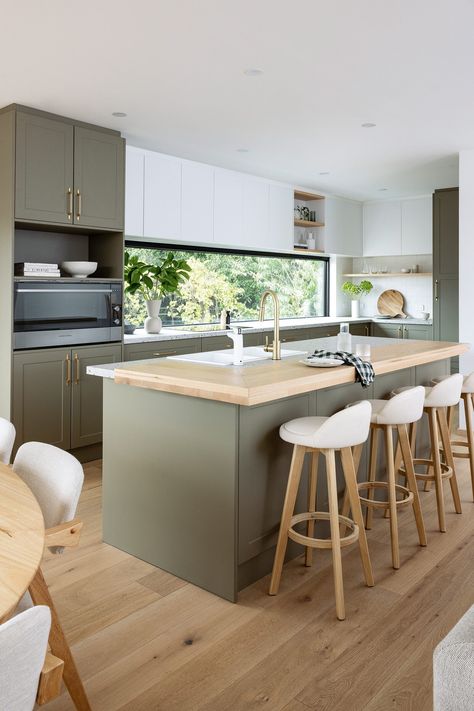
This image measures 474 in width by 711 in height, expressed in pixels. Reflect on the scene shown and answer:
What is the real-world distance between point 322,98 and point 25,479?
3.03m

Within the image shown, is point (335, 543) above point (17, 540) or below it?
below

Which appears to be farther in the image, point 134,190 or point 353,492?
point 134,190

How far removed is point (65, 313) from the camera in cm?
436

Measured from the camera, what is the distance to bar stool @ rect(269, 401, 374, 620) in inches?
93.7

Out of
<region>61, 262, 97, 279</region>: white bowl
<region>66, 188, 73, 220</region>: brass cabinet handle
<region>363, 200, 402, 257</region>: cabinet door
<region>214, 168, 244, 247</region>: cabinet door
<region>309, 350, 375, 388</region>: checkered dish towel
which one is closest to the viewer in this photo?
<region>309, 350, 375, 388</region>: checkered dish towel

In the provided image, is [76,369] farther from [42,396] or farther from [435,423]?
[435,423]

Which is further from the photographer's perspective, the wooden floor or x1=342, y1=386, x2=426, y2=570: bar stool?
x1=342, y1=386, x2=426, y2=570: bar stool

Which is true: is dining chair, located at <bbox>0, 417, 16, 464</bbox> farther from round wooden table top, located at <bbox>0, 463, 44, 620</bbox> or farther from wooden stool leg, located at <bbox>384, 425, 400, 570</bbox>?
wooden stool leg, located at <bbox>384, 425, 400, 570</bbox>

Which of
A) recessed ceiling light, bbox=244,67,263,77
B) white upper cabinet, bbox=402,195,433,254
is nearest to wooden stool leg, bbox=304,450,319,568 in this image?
recessed ceiling light, bbox=244,67,263,77

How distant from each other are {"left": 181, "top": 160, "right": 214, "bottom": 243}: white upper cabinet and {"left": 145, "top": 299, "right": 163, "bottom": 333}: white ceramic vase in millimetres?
639

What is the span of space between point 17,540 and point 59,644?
0.58 metres

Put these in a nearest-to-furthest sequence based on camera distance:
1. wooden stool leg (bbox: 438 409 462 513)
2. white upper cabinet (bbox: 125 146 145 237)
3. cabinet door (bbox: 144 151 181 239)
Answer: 1. wooden stool leg (bbox: 438 409 462 513)
2. white upper cabinet (bbox: 125 146 145 237)
3. cabinet door (bbox: 144 151 181 239)

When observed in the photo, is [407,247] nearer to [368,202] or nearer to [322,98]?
[368,202]

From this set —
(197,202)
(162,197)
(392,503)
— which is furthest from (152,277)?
(392,503)
